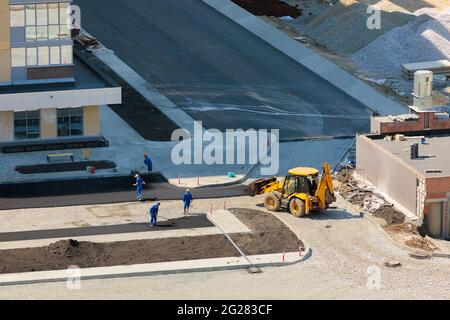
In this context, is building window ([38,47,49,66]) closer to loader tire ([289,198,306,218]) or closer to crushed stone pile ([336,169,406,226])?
crushed stone pile ([336,169,406,226])

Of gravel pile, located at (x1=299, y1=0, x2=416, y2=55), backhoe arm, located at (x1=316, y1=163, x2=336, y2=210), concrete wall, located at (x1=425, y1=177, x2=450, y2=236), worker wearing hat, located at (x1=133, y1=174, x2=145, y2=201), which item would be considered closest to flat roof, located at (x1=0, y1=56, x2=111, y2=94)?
worker wearing hat, located at (x1=133, y1=174, x2=145, y2=201)

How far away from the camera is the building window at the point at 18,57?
69625 mm

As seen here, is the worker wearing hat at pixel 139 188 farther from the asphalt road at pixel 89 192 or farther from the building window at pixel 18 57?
the building window at pixel 18 57

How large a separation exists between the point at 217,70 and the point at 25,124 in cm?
1742

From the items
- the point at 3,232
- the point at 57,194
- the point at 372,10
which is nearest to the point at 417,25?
the point at 372,10

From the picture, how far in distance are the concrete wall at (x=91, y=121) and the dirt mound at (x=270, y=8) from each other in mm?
28731

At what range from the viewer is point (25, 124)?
7012cm

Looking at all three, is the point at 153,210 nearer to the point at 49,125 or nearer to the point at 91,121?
the point at 49,125

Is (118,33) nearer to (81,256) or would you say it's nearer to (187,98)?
(187,98)

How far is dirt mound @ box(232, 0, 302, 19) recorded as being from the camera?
98750 millimetres

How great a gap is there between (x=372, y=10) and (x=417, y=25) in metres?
4.90

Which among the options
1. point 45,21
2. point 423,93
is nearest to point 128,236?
point 45,21

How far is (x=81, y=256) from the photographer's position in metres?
54.0

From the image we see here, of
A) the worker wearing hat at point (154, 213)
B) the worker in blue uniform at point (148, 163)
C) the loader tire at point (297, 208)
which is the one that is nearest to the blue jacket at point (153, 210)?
the worker wearing hat at point (154, 213)
